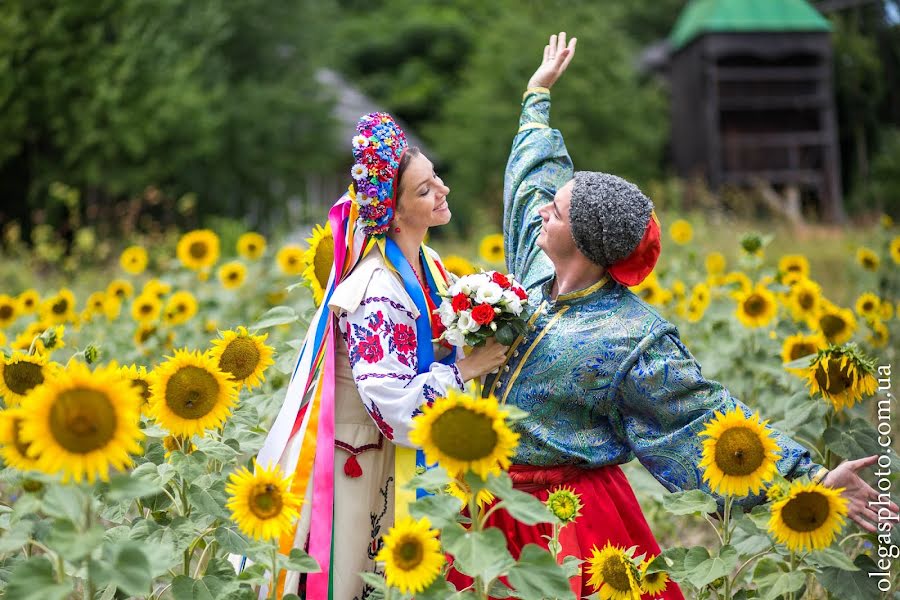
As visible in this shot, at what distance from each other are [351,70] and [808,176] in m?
17.1

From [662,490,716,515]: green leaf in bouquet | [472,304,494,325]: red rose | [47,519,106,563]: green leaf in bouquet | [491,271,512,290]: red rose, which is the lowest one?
[662,490,716,515]: green leaf in bouquet

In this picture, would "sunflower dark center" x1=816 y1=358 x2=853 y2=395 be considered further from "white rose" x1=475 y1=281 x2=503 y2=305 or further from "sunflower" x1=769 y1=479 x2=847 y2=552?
"white rose" x1=475 y1=281 x2=503 y2=305

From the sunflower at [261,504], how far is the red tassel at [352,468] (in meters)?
0.54

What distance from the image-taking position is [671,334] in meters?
2.38

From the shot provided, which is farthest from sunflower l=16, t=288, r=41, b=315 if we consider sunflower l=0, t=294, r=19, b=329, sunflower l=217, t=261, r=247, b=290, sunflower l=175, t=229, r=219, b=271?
sunflower l=217, t=261, r=247, b=290

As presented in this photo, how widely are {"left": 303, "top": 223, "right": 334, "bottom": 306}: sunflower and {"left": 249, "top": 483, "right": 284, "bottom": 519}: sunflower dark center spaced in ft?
→ 3.33

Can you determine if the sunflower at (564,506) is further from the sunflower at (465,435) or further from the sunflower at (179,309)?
the sunflower at (179,309)

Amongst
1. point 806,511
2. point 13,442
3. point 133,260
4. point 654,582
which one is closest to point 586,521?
point 654,582

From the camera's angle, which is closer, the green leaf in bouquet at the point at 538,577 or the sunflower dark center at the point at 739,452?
the green leaf in bouquet at the point at 538,577

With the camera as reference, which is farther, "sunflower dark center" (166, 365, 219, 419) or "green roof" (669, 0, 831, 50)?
Answer: "green roof" (669, 0, 831, 50)

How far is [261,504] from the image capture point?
1881 millimetres

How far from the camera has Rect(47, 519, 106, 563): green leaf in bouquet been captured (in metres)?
1.58

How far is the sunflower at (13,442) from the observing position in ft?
5.62

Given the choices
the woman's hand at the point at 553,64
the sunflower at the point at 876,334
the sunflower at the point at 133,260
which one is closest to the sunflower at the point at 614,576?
the woman's hand at the point at 553,64
